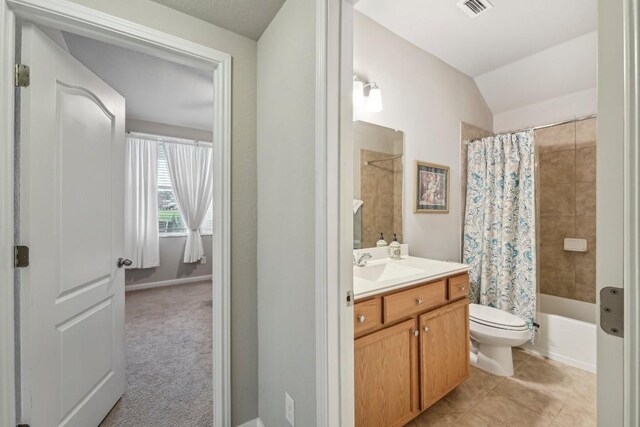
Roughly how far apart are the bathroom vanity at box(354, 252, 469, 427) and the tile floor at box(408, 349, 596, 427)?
0.17 m

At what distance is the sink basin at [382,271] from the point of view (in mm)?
1784

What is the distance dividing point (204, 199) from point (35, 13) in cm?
376

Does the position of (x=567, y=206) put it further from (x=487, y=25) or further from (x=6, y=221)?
(x=6, y=221)

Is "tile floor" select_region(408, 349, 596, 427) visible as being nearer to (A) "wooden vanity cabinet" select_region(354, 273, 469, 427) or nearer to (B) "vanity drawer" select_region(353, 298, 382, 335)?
(A) "wooden vanity cabinet" select_region(354, 273, 469, 427)

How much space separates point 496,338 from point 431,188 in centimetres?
129

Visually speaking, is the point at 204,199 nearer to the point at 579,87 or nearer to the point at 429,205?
the point at 429,205

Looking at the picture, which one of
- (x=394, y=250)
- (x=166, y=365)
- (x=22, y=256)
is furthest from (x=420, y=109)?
(x=166, y=365)

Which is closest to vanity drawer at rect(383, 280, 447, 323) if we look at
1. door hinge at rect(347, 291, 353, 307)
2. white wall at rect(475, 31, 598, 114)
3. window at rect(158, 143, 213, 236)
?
door hinge at rect(347, 291, 353, 307)

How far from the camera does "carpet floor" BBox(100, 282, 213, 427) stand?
5.43ft

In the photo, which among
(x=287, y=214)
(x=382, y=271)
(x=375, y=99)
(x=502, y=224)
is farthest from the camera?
(x=502, y=224)

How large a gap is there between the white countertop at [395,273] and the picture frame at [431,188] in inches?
22.7

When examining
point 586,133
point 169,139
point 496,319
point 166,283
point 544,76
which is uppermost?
point 544,76

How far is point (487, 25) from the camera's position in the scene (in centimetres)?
212

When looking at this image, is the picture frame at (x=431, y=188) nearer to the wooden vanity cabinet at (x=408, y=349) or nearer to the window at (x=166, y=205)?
the wooden vanity cabinet at (x=408, y=349)
